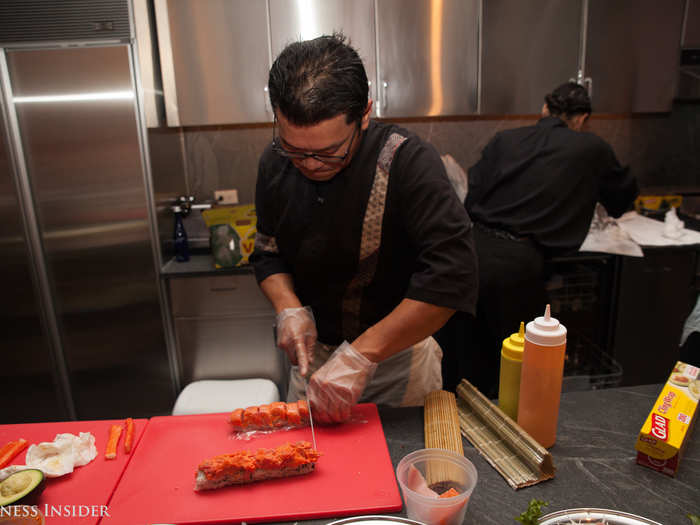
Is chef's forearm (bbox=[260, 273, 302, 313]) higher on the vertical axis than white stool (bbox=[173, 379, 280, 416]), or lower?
higher

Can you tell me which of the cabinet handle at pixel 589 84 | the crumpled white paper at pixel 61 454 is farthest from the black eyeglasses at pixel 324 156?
the cabinet handle at pixel 589 84

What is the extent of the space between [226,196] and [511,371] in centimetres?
243

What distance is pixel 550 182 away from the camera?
2246 mm

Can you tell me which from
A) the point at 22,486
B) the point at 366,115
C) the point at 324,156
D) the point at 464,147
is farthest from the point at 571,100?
the point at 22,486

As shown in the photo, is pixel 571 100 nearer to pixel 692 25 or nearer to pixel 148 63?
pixel 692 25

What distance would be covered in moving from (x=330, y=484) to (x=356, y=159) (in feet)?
2.56

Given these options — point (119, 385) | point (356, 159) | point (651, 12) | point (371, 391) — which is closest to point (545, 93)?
point (651, 12)

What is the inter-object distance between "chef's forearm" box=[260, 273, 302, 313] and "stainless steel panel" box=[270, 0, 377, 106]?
1552mm

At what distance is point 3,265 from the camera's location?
245 centimetres

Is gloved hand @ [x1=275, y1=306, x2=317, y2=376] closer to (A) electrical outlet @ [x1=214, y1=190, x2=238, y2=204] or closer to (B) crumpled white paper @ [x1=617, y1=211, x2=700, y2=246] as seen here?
(A) electrical outlet @ [x1=214, y1=190, x2=238, y2=204]

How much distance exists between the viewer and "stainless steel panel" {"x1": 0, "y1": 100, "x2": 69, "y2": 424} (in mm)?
2387

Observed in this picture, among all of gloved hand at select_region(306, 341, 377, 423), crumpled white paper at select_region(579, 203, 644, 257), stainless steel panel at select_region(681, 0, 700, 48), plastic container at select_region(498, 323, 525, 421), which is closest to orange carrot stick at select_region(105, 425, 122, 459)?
gloved hand at select_region(306, 341, 377, 423)

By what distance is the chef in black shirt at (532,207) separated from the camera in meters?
2.20

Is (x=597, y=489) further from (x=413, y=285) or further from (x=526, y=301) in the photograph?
(x=526, y=301)
